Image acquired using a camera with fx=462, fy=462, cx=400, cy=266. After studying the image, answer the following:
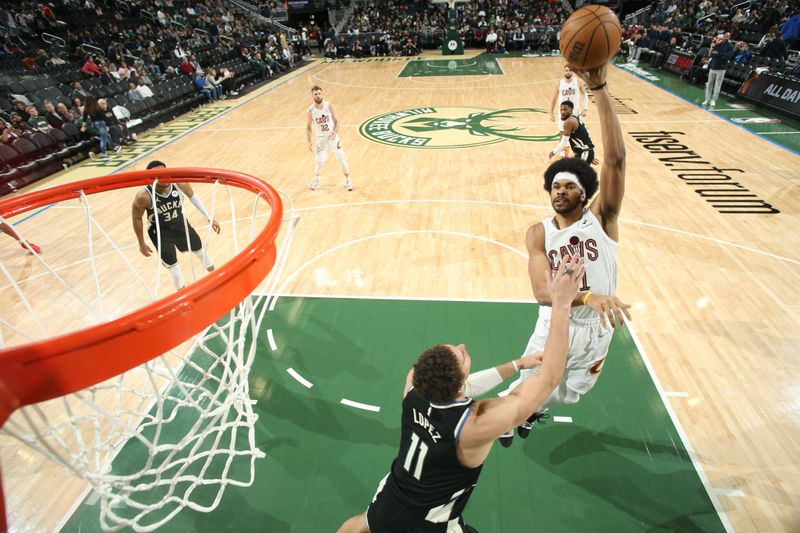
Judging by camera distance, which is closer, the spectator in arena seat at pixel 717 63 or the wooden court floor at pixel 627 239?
the wooden court floor at pixel 627 239

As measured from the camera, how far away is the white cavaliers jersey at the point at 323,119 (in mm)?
7515

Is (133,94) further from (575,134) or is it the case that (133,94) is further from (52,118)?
(575,134)

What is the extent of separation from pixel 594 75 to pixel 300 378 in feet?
10.8

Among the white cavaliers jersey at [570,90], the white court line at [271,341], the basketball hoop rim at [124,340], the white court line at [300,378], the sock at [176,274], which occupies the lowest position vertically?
the white court line at [271,341]

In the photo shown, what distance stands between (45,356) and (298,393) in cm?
266

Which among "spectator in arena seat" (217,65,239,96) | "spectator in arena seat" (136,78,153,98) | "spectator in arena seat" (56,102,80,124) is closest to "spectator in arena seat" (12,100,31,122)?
"spectator in arena seat" (56,102,80,124)

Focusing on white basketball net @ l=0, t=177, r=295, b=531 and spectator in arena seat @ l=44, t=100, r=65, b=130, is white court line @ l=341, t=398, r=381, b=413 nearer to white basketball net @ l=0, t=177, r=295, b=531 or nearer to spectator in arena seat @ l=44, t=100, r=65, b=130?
A: white basketball net @ l=0, t=177, r=295, b=531

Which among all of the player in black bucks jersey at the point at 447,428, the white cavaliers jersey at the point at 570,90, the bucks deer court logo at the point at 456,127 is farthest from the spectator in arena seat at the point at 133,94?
the player in black bucks jersey at the point at 447,428

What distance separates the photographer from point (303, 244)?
6430 mm

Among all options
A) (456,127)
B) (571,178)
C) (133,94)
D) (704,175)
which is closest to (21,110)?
(133,94)

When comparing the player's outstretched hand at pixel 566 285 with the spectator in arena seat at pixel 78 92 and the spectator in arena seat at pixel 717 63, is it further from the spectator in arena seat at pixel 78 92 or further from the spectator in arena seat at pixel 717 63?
the spectator in arena seat at pixel 78 92

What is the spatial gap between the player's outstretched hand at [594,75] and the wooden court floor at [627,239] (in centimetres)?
265

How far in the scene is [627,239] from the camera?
244 inches

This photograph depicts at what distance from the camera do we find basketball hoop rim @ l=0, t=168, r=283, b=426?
4.79ft
